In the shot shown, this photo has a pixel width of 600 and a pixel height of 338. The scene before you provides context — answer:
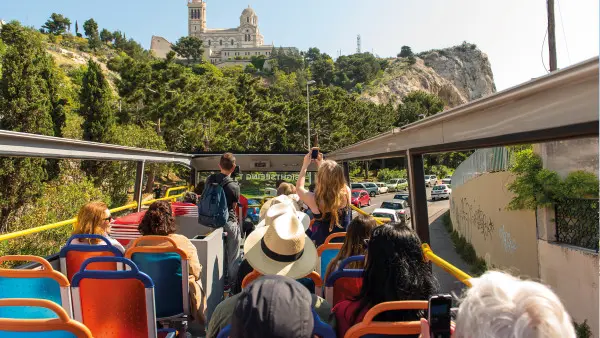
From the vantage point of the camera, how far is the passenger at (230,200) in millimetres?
5023

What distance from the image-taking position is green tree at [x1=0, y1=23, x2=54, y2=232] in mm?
17891

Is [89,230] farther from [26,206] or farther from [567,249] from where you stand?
[26,206]

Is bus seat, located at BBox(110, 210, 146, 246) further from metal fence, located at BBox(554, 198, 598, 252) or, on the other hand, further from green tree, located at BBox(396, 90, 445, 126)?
green tree, located at BBox(396, 90, 445, 126)

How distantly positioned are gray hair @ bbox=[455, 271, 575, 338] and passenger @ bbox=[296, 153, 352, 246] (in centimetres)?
246

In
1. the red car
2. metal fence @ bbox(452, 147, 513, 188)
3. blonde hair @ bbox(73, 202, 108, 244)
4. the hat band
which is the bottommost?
the red car

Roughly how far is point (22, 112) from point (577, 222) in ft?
78.4

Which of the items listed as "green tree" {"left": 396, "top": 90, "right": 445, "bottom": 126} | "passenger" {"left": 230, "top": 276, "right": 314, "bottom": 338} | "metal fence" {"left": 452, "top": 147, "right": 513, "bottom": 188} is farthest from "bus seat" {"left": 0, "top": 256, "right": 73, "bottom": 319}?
"green tree" {"left": 396, "top": 90, "right": 445, "bottom": 126}

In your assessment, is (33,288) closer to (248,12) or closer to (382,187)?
(382,187)

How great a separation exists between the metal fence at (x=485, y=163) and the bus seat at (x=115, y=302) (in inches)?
506

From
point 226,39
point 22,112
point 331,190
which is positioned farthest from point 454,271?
point 226,39

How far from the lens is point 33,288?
2.62 m

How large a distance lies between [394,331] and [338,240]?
7.26 ft

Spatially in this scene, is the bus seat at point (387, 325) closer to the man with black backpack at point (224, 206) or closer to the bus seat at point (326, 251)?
the bus seat at point (326, 251)

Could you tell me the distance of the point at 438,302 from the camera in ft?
4.98
